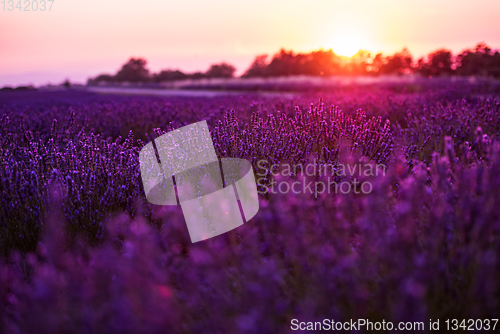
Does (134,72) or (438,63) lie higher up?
(134,72)

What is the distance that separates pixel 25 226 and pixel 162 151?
4.47 feet

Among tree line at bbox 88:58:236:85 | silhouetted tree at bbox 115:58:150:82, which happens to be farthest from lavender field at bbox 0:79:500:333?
silhouetted tree at bbox 115:58:150:82

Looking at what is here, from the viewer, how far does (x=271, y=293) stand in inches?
49.7

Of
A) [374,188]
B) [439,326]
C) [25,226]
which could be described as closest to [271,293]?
[374,188]

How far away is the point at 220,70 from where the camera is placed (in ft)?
182

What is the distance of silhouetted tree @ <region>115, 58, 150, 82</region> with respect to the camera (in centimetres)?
6016

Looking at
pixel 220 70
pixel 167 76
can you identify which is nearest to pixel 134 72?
pixel 167 76

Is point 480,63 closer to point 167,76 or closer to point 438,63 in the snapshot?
point 438,63

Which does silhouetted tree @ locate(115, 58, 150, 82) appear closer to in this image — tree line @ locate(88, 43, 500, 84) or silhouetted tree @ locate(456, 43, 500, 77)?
tree line @ locate(88, 43, 500, 84)

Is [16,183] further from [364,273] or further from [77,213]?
[364,273]

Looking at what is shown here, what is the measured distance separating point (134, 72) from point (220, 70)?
692 inches

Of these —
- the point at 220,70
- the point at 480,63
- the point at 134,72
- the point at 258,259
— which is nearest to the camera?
the point at 258,259

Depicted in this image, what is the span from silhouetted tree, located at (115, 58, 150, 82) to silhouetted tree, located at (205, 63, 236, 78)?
11798 millimetres

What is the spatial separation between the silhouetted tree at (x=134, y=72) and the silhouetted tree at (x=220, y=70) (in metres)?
11.8
